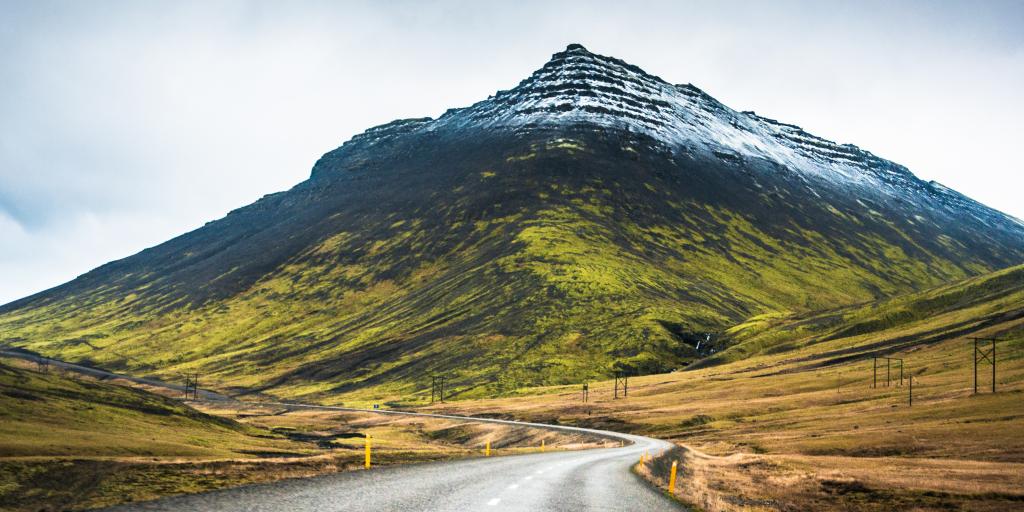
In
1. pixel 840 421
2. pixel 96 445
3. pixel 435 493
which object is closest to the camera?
pixel 435 493

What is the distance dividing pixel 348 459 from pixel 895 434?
70.4m

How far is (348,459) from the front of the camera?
3186 centimetres

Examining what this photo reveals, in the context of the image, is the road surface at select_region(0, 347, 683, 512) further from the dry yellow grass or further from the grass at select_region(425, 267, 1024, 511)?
the grass at select_region(425, 267, 1024, 511)

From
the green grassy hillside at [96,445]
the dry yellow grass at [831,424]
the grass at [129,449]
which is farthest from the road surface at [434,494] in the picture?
the dry yellow grass at [831,424]

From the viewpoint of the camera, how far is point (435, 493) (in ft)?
75.9

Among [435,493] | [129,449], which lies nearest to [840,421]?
[129,449]

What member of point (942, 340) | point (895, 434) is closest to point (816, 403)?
point (895, 434)

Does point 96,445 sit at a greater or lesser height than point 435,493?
lesser

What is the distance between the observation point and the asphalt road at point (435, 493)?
1955cm

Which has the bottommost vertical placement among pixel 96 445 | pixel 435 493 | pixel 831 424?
pixel 831 424

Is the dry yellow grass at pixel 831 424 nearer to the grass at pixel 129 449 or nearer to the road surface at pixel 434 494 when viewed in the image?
the road surface at pixel 434 494

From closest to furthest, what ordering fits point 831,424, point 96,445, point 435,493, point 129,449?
1. point 435,493
2. point 96,445
3. point 129,449
4. point 831,424

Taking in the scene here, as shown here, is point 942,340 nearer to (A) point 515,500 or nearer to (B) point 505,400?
(B) point 505,400

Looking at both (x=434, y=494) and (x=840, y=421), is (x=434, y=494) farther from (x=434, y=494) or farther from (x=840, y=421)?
(x=840, y=421)
